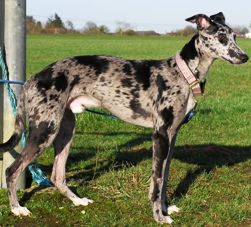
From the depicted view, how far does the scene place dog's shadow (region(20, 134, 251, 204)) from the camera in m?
6.76

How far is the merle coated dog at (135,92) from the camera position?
5348mm

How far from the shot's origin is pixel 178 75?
542 centimetres

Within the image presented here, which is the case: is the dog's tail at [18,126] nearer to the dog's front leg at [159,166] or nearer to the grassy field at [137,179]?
the grassy field at [137,179]

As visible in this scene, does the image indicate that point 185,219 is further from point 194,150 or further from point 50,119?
point 194,150

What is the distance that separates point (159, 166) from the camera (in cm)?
545

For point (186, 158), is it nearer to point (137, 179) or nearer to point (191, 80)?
point (137, 179)

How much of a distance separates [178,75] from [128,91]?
1.73 ft

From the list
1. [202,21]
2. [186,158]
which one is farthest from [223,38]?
[186,158]

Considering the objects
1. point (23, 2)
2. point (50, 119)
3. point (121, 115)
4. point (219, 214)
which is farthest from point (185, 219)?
point (23, 2)

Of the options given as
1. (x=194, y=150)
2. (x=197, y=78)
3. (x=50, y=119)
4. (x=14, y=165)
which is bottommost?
(x=194, y=150)

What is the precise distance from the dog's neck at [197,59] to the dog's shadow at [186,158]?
4.86 feet

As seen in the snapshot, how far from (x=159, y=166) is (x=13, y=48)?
208 cm

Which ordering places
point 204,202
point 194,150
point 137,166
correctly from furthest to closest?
1. point 194,150
2. point 137,166
3. point 204,202

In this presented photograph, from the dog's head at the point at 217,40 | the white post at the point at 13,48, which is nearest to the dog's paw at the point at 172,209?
the dog's head at the point at 217,40
